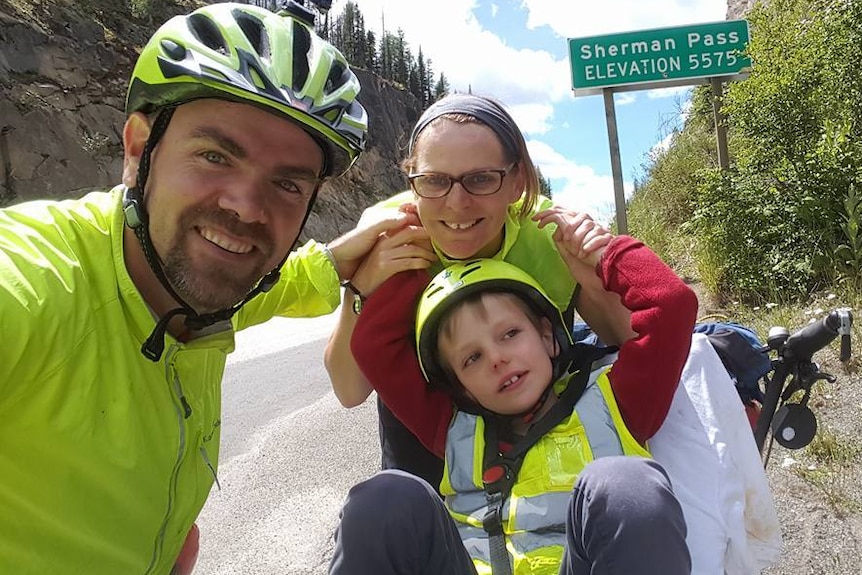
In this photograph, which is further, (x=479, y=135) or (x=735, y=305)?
(x=735, y=305)

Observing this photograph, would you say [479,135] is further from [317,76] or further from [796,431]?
[796,431]

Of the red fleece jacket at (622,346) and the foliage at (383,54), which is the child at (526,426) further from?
the foliage at (383,54)

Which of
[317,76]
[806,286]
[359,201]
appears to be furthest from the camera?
[359,201]

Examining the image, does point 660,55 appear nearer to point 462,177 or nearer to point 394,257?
point 462,177

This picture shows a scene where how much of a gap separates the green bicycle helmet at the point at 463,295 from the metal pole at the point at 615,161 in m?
4.30

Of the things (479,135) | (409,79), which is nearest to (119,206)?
(479,135)

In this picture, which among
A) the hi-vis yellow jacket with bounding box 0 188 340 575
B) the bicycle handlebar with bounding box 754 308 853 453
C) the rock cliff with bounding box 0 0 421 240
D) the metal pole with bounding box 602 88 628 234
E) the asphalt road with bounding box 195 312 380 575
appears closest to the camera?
the hi-vis yellow jacket with bounding box 0 188 340 575

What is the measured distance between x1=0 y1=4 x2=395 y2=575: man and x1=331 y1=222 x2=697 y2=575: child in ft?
1.60

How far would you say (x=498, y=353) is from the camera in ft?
6.01

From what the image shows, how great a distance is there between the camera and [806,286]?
510 cm

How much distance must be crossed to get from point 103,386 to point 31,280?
279mm

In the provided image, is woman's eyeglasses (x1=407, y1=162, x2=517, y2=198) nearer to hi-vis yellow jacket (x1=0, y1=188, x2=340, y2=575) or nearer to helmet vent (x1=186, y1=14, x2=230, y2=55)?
helmet vent (x1=186, y1=14, x2=230, y2=55)

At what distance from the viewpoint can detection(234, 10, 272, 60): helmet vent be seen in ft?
5.65

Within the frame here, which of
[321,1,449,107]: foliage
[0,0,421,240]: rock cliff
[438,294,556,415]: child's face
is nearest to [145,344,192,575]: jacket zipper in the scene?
[438,294,556,415]: child's face
